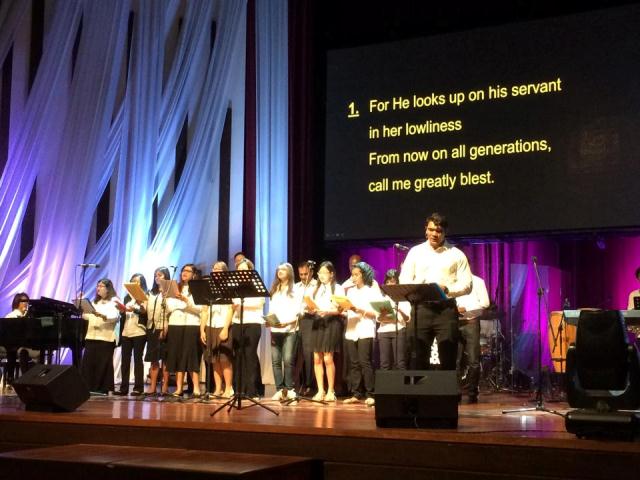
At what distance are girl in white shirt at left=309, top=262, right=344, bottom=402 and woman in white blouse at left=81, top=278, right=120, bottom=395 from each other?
256 cm

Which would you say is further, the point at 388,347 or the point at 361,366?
the point at 388,347

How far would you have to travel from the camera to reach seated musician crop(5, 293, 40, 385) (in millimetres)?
10234

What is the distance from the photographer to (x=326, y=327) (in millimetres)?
8367

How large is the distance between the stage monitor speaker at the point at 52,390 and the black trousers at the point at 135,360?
3.01 metres

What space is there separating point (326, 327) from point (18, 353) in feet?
16.2

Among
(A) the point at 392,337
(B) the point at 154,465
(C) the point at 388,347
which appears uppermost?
(A) the point at 392,337

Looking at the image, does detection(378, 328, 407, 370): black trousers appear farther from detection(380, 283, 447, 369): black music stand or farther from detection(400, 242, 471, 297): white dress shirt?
detection(380, 283, 447, 369): black music stand

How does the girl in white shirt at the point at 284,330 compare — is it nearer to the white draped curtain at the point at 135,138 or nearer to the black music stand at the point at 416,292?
the white draped curtain at the point at 135,138

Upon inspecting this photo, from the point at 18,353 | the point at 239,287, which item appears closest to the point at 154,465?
the point at 239,287

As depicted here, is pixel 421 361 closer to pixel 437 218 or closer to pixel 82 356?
pixel 437 218

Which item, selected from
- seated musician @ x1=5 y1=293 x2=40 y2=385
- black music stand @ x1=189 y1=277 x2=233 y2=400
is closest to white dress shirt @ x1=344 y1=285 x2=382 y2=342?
black music stand @ x1=189 y1=277 x2=233 y2=400

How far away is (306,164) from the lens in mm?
10758

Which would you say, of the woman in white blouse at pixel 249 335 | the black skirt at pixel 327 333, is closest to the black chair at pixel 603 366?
the black skirt at pixel 327 333

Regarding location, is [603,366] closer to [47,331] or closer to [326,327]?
[326,327]
